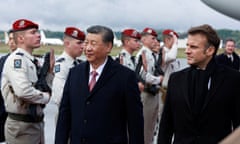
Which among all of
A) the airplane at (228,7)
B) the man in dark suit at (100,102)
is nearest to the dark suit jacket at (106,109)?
the man in dark suit at (100,102)

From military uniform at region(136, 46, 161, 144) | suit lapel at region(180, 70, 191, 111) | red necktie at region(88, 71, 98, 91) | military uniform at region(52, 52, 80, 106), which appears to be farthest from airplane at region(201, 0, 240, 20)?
military uniform at region(136, 46, 161, 144)

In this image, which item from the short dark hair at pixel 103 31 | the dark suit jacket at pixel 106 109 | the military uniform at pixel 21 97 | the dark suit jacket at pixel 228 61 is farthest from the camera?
the dark suit jacket at pixel 228 61

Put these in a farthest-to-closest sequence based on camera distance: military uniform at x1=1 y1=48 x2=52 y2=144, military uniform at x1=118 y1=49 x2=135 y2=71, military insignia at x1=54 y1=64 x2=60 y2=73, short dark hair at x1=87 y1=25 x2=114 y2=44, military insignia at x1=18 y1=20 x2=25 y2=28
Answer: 1. military uniform at x1=118 y1=49 x2=135 y2=71
2. military insignia at x1=54 y1=64 x2=60 y2=73
3. military insignia at x1=18 y1=20 x2=25 y2=28
4. military uniform at x1=1 y1=48 x2=52 y2=144
5. short dark hair at x1=87 y1=25 x2=114 y2=44

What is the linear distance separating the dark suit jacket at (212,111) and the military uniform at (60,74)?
6.24ft

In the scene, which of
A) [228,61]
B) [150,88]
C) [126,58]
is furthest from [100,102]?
[228,61]

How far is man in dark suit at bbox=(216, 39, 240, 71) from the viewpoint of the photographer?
29.4 feet

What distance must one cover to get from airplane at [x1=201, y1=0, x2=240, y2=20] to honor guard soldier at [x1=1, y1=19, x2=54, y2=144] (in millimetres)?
1858

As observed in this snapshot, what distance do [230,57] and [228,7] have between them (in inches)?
242

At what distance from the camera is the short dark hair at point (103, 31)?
319 cm

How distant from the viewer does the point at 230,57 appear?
9117 mm

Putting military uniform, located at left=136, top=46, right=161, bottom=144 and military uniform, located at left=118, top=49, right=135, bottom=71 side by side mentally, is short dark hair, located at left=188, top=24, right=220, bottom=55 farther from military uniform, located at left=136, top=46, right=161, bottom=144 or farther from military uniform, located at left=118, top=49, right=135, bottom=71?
military uniform, located at left=136, top=46, right=161, bottom=144

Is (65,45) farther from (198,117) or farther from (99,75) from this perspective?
(198,117)

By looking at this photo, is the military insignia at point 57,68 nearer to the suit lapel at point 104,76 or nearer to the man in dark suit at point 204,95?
the suit lapel at point 104,76

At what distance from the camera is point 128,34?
22.6 ft
